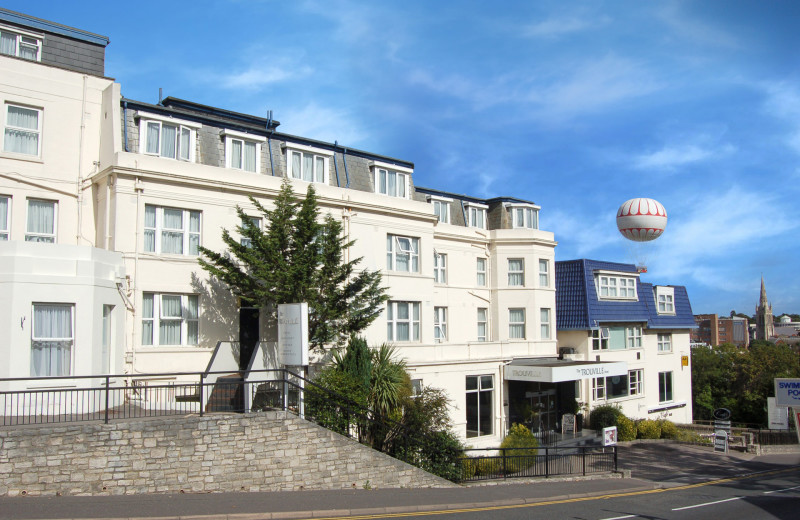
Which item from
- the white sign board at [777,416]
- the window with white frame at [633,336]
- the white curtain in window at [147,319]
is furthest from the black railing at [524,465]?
the white sign board at [777,416]

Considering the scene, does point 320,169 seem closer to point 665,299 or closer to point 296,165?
point 296,165

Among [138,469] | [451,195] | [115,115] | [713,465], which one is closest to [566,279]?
[451,195]

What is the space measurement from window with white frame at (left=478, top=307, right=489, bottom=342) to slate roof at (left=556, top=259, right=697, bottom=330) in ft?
20.5

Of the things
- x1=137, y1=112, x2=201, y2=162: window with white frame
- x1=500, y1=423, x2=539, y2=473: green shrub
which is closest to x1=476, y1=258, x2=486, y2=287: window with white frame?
x1=500, y1=423, x2=539, y2=473: green shrub

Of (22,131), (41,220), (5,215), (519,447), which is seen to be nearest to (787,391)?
(519,447)

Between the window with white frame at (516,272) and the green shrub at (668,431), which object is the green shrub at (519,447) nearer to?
the window with white frame at (516,272)

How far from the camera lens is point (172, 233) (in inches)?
835

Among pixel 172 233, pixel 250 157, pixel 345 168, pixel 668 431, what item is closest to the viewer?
pixel 172 233

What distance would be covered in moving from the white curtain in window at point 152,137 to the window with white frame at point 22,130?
3.17 m

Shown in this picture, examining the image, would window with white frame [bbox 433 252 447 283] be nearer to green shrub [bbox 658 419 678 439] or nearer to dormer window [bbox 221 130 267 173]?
dormer window [bbox 221 130 267 173]

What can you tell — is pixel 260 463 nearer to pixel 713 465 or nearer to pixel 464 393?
pixel 464 393

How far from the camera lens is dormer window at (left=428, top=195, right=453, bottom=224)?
33.4m

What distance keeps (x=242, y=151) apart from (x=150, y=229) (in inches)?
186

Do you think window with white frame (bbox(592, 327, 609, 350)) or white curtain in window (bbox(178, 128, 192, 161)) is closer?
white curtain in window (bbox(178, 128, 192, 161))
